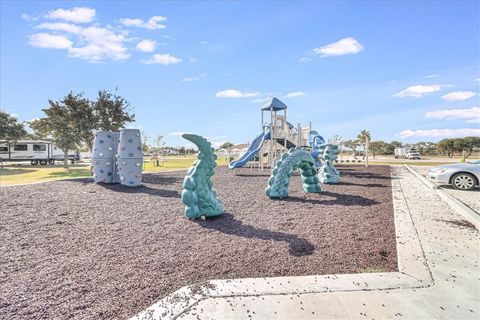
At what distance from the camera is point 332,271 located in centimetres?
368

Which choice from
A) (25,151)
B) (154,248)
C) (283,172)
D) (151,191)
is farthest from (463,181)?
(25,151)

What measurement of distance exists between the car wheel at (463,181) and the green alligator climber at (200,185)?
981 cm

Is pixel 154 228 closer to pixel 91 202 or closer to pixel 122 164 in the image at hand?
pixel 91 202

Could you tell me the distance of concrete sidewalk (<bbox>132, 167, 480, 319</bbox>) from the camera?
108 inches

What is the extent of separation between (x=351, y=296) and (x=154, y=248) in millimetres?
2975

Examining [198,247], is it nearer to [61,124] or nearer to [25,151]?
[61,124]

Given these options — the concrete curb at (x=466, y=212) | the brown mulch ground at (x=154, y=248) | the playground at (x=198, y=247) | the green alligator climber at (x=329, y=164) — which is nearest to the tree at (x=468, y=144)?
the green alligator climber at (x=329, y=164)

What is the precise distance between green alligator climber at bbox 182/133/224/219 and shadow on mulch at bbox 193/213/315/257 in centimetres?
22

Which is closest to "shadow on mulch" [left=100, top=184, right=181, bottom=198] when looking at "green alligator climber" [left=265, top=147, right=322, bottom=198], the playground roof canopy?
"green alligator climber" [left=265, top=147, right=322, bottom=198]

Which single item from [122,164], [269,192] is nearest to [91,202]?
[122,164]

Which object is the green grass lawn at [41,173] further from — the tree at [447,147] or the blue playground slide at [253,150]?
the tree at [447,147]

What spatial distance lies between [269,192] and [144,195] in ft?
A: 14.4

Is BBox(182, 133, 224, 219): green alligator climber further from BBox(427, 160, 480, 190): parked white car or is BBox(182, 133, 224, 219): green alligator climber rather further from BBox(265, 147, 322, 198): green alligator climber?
BBox(427, 160, 480, 190): parked white car

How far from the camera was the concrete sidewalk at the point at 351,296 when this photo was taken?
2736mm
